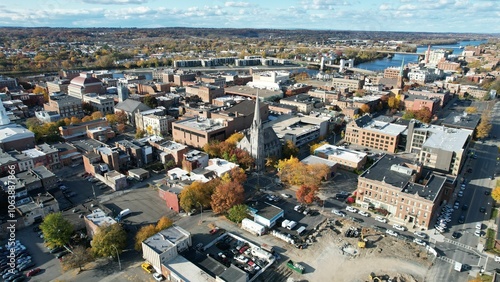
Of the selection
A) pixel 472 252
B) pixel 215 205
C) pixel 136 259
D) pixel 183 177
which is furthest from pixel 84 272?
pixel 472 252

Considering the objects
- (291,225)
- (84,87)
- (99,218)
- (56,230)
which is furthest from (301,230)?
(84,87)

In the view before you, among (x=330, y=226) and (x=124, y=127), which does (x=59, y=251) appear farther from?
(x=124, y=127)

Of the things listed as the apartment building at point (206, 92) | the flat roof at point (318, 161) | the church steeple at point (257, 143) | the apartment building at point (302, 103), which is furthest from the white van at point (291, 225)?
the apartment building at point (206, 92)

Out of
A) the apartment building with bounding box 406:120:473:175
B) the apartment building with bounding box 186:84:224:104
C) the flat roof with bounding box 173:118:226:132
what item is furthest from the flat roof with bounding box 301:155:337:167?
the apartment building with bounding box 186:84:224:104

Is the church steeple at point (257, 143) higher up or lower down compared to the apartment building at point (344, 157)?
higher up

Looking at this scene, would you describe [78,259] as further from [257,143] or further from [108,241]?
[257,143]

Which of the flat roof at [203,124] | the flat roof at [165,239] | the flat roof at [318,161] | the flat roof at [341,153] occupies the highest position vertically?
the flat roof at [203,124]

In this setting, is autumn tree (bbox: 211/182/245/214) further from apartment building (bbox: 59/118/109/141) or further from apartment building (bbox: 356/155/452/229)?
apartment building (bbox: 59/118/109/141)

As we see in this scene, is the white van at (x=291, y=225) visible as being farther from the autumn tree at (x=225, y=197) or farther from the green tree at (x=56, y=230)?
the green tree at (x=56, y=230)
